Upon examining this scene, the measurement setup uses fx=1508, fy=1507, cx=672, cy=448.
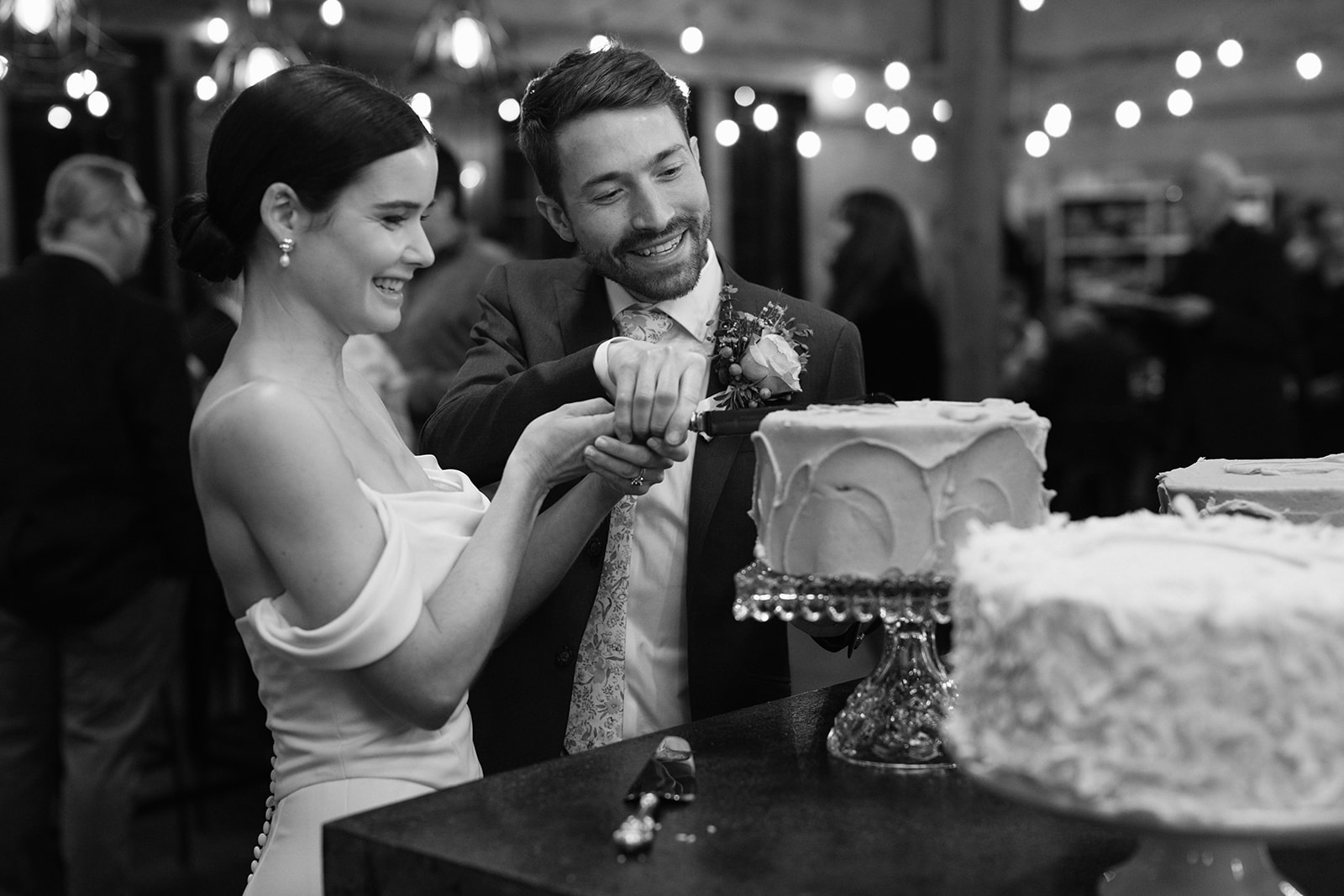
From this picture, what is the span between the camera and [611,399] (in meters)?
1.98

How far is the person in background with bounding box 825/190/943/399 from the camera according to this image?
507 cm

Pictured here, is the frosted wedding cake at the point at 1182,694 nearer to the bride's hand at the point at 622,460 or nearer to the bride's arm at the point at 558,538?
the bride's hand at the point at 622,460

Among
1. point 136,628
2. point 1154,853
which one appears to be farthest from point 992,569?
point 136,628

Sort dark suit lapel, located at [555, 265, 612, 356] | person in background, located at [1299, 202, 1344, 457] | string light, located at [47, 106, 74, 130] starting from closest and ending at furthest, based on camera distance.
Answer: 1. dark suit lapel, located at [555, 265, 612, 356]
2. string light, located at [47, 106, 74, 130]
3. person in background, located at [1299, 202, 1344, 457]

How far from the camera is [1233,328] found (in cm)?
594

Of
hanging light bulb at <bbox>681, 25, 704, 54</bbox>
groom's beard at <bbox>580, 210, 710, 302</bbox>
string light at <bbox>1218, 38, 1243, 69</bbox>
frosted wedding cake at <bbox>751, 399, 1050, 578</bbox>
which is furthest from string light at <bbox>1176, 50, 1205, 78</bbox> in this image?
frosted wedding cake at <bbox>751, 399, 1050, 578</bbox>

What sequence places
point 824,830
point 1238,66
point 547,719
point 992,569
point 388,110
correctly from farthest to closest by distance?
point 1238,66 → point 547,719 → point 388,110 → point 824,830 → point 992,569

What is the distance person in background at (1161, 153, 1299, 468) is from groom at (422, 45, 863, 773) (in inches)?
166

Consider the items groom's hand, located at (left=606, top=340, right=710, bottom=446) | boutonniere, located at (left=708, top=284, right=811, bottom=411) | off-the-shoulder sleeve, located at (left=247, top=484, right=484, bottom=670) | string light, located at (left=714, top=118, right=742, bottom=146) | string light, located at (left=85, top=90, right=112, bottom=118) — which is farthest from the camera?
string light, located at (left=714, top=118, right=742, bottom=146)

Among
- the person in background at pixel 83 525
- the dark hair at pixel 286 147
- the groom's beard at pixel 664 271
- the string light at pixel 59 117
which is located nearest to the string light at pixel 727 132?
the string light at pixel 59 117

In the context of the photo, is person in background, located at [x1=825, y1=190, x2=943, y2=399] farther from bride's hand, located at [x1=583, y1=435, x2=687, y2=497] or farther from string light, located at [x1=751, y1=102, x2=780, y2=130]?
bride's hand, located at [x1=583, y1=435, x2=687, y2=497]

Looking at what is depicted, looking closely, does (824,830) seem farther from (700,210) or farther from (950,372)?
(950,372)

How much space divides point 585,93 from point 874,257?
3.19 meters

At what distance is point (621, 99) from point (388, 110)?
1.35 feet
